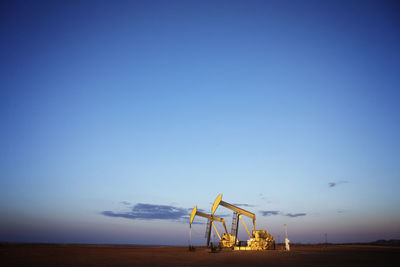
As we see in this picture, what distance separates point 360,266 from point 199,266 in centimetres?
1095

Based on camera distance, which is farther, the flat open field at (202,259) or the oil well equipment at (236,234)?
the oil well equipment at (236,234)

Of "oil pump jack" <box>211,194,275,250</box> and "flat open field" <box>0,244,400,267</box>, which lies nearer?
"flat open field" <box>0,244,400,267</box>

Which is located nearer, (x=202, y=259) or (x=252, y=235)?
(x=202, y=259)

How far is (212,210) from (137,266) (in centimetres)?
2376

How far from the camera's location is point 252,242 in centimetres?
4059

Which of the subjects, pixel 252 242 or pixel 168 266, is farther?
pixel 252 242

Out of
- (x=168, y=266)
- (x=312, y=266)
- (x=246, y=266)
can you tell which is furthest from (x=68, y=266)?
(x=312, y=266)

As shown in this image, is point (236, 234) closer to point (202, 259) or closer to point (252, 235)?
point (252, 235)

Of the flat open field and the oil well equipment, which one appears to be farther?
the oil well equipment

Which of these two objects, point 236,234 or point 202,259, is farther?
point 236,234

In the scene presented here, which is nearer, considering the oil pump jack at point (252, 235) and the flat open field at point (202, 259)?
the flat open field at point (202, 259)

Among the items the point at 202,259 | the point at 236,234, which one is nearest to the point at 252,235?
the point at 236,234

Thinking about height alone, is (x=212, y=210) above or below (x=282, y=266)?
above

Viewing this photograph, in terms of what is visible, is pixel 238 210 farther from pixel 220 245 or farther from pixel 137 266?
pixel 137 266
